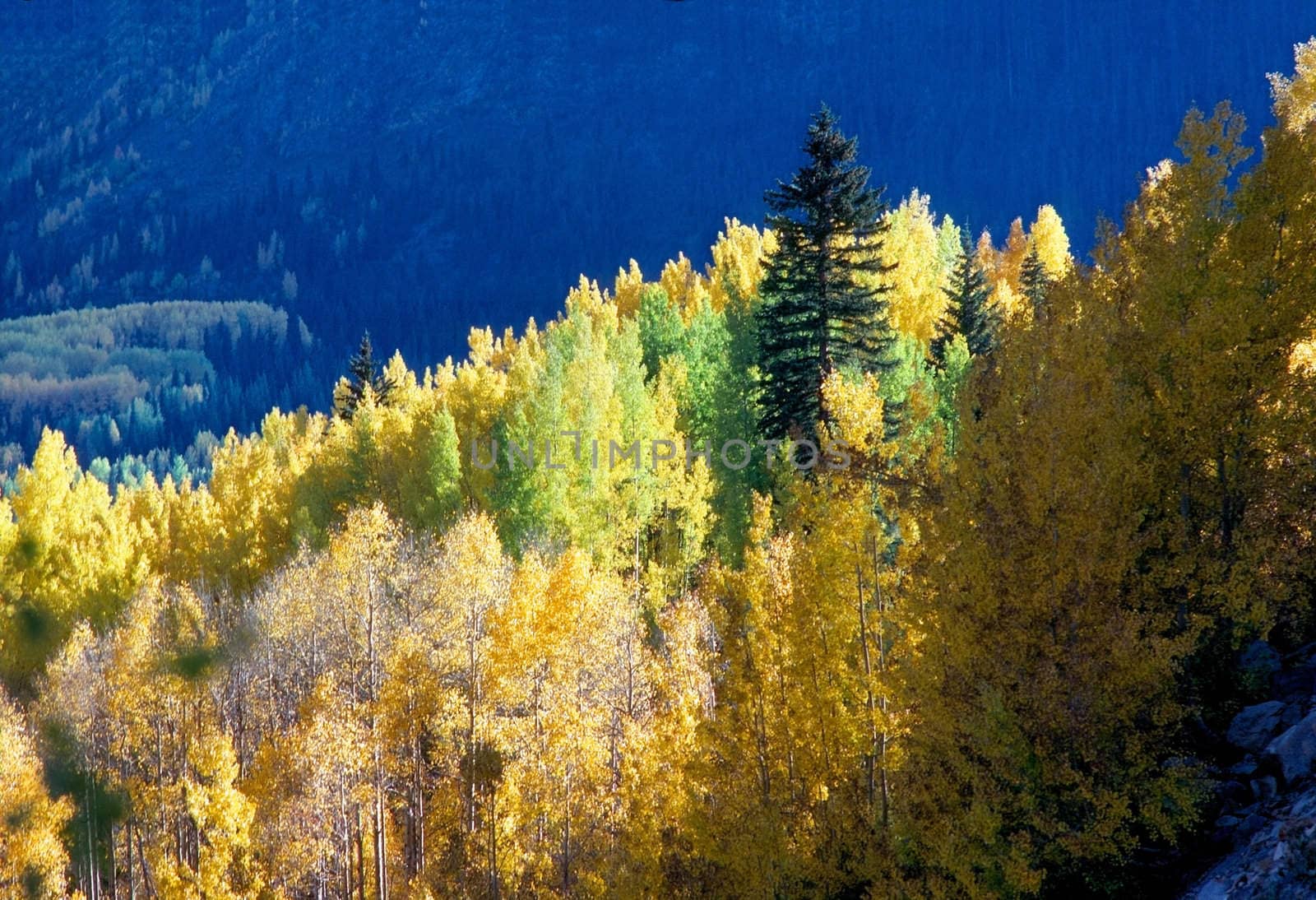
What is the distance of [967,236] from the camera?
5422 centimetres

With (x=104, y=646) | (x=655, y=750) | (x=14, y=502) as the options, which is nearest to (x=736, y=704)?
(x=655, y=750)

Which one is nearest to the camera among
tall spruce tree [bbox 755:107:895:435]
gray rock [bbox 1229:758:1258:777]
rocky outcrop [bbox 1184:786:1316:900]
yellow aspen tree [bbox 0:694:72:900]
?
yellow aspen tree [bbox 0:694:72:900]

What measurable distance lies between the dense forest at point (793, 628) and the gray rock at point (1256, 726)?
33 cm

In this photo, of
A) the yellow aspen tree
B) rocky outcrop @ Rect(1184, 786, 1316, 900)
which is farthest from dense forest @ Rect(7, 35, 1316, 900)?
rocky outcrop @ Rect(1184, 786, 1316, 900)

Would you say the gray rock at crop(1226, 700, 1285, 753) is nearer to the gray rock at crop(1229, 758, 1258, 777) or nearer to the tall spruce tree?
the gray rock at crop(1229, 758, 1258, 777)

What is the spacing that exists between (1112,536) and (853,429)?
4614 mm

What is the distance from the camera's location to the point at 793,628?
16922 millimetres

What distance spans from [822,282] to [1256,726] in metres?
17.8

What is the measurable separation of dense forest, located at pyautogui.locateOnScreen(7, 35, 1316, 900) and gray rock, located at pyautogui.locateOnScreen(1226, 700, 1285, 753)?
328 mm

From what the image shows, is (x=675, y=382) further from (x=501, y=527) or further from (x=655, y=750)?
(x=655, y=750)

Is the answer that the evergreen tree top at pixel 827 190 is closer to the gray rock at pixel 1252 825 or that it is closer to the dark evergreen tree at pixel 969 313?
the dark evergreen tree at pixel 969 313

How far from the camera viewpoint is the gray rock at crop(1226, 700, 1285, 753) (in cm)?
1279

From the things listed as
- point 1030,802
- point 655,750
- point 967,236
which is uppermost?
point 967,236

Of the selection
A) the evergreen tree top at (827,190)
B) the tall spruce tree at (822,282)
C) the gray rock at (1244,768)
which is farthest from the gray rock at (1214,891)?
the evergreen tree top at (827,190)
